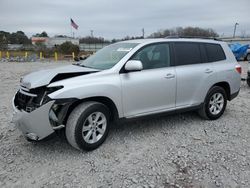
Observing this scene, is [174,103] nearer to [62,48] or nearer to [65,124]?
[65,124]

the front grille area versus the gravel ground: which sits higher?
the front grille area

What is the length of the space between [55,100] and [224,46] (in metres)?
3.79

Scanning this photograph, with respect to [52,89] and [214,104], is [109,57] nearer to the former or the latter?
[52,89]

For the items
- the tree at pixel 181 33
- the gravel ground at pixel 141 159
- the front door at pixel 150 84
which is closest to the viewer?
the gravel ground at pixel 141 159

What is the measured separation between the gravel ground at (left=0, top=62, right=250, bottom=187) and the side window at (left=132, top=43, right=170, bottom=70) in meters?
1.24

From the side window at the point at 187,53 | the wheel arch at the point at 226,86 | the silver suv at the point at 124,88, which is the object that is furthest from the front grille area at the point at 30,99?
the wheel arch at the point at 226,86

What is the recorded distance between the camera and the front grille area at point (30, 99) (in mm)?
2891

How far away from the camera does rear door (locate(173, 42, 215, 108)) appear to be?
13.0ft

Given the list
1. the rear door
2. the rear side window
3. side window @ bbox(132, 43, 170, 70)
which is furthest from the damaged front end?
the rear side window

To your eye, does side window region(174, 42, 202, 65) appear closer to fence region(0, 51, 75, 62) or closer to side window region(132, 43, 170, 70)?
side window region(132, 43, 170, 70)

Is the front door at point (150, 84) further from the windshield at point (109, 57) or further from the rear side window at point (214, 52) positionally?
the rear side window at point (214, 52)

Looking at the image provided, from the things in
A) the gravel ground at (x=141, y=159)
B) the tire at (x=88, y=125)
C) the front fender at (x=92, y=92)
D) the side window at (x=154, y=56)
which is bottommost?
the gravel ground at (x=141, y=159)

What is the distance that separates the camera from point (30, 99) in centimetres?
298

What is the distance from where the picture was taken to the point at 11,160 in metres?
3.03
